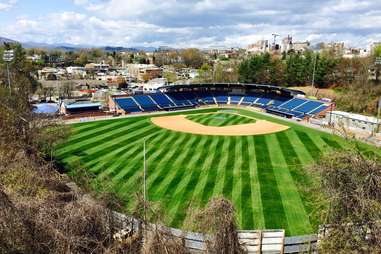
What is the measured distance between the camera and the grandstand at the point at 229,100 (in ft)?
184

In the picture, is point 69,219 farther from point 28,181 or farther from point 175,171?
point 175,171

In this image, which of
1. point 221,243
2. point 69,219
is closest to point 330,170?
point 221,243

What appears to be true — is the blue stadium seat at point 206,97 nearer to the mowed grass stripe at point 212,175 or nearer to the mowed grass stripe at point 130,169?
the mowed grass stripe at point 212,175

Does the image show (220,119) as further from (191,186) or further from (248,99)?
(191,186)

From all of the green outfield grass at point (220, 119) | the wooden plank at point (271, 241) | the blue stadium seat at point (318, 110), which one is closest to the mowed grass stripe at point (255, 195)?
the wooden plank at point (271, 241)

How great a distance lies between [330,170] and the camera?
11.7 metres

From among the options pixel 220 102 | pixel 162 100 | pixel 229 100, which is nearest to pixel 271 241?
pixel 162 100

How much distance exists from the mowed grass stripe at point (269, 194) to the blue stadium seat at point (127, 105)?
29618mm

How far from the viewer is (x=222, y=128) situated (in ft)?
155

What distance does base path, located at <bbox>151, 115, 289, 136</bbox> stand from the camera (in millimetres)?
44469

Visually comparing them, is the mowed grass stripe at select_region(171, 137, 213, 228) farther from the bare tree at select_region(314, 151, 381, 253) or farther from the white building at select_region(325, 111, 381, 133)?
the white building at select_region(325, 111, 381, 133)

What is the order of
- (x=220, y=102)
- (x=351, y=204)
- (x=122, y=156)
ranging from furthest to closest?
(x=220, y=102) < (x=122, y=156) < (x=351, y=204)

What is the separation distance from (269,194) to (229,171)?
5370mm

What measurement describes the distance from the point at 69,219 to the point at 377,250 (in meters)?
9.82
